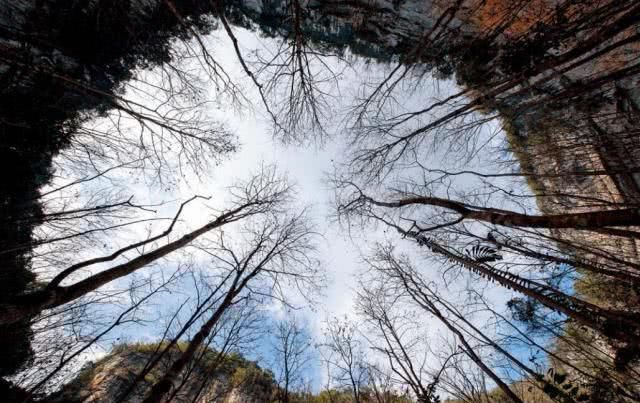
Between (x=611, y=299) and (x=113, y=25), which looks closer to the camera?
(x=611, y=299)

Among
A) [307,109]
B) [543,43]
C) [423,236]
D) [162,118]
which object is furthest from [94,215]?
[543,43]

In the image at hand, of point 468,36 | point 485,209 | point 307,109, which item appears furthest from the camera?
point 468,36

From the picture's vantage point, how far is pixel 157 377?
1486 cm

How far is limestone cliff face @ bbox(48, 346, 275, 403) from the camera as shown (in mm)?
13344

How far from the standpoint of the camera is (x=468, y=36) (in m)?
10.8

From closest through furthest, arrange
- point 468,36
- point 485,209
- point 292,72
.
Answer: point 485,209, point 292,72, point 468,36

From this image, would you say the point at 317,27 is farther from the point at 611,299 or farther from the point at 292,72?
the point at 611,299

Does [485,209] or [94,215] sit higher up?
[94,215]

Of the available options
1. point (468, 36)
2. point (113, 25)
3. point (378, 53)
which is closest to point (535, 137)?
point (468, 36)

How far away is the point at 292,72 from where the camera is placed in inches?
196

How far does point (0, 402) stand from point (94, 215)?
6.69 metres

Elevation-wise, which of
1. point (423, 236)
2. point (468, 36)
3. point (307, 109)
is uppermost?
point (468, 36)

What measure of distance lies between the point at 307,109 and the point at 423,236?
440 cm

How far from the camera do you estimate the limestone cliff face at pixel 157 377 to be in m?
13.3
